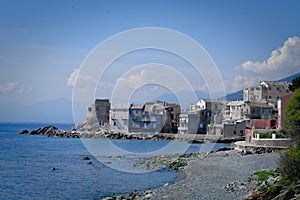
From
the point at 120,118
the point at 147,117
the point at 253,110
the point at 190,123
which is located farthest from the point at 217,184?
the point at 120,118

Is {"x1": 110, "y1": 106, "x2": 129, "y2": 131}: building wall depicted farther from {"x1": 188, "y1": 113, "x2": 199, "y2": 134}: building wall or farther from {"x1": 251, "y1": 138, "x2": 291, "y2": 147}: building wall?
{"x1": 251, "y1": 138, "x2": 291, "y2": 147}: building wall

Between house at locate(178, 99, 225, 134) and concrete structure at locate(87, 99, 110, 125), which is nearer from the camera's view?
house at locate(178, 99, 225, 134)

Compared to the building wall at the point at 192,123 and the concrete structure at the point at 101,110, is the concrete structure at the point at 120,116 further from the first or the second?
the building wall at the point at 192,123

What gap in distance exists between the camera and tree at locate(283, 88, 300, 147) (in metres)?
17.0

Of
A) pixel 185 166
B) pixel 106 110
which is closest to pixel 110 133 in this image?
pixel 106 110

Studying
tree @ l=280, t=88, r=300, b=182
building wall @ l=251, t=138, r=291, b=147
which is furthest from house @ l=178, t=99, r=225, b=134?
tree @ l=280, t=88, r=300, b=182

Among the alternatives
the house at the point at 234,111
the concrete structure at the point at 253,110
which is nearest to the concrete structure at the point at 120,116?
the house at the point at 234,111

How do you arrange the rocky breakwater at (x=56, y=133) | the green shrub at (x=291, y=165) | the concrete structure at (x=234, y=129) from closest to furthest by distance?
the green shrub at (x=291, y=165) → the concrete structure at (x=234, y=129) → the rocky breakwater at (x=56, y=133)

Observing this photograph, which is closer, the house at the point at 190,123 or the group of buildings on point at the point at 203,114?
the group of buildings on point at the point at 203,114

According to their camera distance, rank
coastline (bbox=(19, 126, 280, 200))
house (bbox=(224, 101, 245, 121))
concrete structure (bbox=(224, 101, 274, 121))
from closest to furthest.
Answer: coastline (bbox=(19, 126, 280, 200))
concrete structure (bbox=(224, 101, 274, 121))
house (bbox=(224, 101, 245, 121))

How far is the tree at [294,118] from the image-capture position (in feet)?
55.9

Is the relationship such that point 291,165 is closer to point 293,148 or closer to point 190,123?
point 293,148

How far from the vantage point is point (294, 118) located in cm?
1722

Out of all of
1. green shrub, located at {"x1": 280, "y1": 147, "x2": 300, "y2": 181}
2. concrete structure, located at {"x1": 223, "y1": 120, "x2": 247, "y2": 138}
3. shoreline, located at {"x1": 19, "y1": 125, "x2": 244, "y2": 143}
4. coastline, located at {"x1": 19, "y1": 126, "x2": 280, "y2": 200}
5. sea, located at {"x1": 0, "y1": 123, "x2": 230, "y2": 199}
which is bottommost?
sea, located at {"x1": 0, "y1": 123, "x2": 230, "y2": 199}
